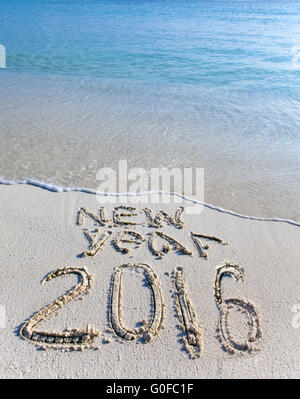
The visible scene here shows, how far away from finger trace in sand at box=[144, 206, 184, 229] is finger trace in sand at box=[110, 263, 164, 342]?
577 millimetres

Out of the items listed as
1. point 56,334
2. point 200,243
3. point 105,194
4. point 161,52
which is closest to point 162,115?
point 105,194

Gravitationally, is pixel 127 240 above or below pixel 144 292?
above

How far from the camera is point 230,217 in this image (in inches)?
122

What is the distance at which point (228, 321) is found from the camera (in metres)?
2.08

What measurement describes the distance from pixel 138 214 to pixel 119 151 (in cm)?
155

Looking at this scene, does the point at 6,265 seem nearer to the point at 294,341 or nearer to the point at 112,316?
the point at 112,316

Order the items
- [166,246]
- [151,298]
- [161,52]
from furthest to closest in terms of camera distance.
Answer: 1. [161,52]
2. [166,246]
3. [151,298]

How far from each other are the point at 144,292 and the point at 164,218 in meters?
0.93

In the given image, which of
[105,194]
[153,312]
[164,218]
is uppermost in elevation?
[105,194]

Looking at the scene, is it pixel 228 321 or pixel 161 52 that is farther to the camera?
pixel 161 52

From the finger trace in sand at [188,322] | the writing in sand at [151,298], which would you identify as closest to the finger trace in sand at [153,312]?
the writing in sand at [151,298]

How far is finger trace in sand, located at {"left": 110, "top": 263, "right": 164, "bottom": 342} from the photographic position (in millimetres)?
1971

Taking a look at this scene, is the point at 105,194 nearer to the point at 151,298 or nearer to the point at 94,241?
the point at 94,241
